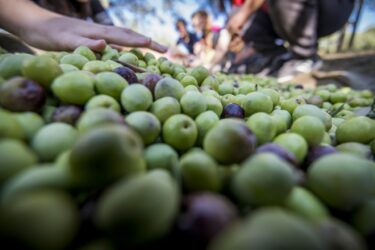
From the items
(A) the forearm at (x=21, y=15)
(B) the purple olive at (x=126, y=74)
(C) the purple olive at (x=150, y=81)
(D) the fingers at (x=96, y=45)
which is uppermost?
(A) the forearm at (x=21, y=15)

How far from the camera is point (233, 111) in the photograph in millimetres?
1352

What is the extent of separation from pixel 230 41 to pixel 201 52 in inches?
55.4

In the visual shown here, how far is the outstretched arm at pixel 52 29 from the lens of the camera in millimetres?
2217

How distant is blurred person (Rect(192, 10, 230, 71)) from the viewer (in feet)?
20.9

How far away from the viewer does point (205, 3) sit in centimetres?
1427

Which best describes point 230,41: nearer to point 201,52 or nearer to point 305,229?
point 201,52

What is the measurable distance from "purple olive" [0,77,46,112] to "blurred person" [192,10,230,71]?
5010mm

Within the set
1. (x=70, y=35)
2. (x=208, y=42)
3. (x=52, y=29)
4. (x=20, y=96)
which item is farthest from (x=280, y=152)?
(x=208, y=42)

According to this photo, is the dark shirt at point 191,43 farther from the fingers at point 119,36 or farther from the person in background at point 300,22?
the fingers at point 119,36

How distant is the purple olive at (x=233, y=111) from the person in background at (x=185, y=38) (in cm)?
746

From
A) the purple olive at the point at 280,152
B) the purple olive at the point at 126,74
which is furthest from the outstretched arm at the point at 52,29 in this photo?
the purple olive at the point at 280,152

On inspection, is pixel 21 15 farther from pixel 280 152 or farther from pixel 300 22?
pixel 300 22

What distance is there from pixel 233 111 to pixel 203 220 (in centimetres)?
77

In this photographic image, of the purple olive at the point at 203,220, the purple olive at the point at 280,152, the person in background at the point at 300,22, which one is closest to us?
the purple olive at the point at 203,220
